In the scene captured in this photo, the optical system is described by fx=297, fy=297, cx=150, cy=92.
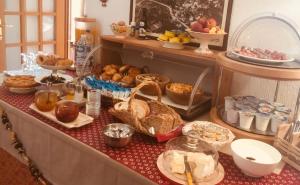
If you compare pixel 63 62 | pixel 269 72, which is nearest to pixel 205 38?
pixel 269 72

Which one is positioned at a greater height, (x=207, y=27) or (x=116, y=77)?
(x=207, y=27)

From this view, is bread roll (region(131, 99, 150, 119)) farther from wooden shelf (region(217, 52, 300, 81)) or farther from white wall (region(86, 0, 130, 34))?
white wall (region(86, 0, 130, 34))

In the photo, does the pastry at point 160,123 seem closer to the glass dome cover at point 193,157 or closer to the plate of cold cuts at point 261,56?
the glass dome cover at point 193,157

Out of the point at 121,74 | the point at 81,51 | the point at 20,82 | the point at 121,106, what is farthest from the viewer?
the point at 81,51

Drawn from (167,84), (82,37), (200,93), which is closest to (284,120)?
(200,93)

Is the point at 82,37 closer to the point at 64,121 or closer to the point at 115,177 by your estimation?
the point at 64,121

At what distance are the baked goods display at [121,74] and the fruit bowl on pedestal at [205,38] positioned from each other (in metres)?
0.35

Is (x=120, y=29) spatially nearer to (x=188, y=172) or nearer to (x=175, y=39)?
(x=175, y=39)

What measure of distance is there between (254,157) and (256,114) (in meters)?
0.22

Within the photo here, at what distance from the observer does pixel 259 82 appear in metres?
1.26

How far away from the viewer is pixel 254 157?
3.02 feet

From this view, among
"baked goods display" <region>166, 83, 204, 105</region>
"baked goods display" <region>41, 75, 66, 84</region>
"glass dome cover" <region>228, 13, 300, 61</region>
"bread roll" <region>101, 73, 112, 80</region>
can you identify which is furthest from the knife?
"baked goods display" <region>41, 75, 66, 84</region>

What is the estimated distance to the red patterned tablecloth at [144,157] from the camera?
0.86 metres

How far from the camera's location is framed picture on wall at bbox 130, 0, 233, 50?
1.29 meters
